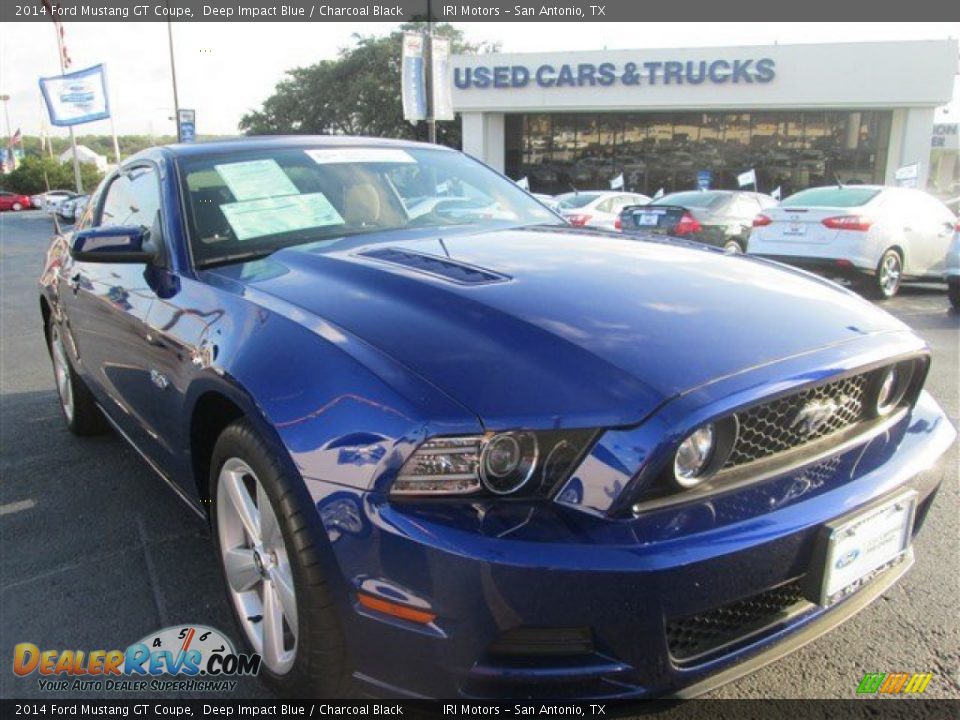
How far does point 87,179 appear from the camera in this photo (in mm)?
56469

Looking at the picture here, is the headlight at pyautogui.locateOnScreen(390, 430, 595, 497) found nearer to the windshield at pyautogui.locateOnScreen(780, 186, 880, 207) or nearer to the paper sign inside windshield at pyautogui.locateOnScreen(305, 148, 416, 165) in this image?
the paper sign inside windshield at pyautogui.locateOnScreen(305, 148, 416, 165)

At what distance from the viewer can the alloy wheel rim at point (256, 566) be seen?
75.9 inches

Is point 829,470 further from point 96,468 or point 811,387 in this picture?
point 96,468

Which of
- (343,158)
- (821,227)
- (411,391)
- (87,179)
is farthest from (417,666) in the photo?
(87,179)

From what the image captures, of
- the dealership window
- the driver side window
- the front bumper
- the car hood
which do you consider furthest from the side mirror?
the dealership window

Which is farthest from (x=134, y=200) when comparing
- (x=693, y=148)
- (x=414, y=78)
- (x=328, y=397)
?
(x=693, y=148)

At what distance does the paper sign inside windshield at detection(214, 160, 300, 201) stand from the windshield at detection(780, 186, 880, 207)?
8.04m

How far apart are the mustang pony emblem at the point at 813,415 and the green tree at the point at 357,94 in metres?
43.7

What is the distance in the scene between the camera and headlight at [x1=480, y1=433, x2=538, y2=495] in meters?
1.59

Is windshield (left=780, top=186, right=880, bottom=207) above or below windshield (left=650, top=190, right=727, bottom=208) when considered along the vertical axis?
above

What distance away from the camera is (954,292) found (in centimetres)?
823

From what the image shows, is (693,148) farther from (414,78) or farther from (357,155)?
(357,155)

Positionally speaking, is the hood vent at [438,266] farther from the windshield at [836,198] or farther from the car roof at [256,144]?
the windshield at [836,198]

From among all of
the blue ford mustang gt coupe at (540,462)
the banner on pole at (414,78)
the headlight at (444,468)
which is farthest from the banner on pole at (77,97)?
the headlight at (444,468)
